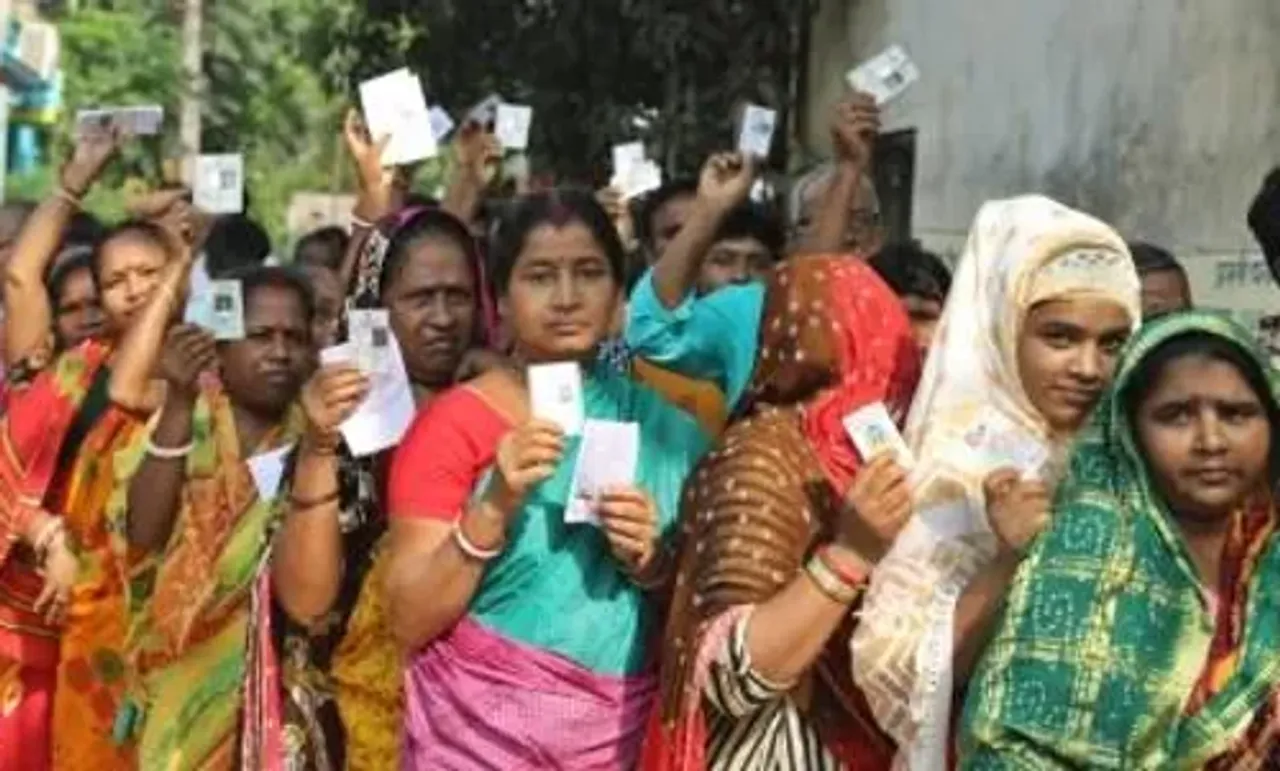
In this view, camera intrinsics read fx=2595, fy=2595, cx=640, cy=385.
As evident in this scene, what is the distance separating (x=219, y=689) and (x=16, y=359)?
1.50 metres

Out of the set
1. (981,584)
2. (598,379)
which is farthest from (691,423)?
(981,584)

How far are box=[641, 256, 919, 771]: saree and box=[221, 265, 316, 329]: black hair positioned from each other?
153cm

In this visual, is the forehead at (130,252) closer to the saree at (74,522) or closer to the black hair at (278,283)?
the saree at (74,522)

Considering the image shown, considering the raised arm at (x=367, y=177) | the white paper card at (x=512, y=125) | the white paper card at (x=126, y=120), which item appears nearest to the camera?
the raised arm at (x=367, y=177)

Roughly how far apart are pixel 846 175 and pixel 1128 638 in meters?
2.37

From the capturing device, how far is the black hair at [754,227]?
5.79 metres

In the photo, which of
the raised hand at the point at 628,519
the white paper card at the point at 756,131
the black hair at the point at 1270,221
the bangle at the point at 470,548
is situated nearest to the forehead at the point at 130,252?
the white paper card at the point at 756,131

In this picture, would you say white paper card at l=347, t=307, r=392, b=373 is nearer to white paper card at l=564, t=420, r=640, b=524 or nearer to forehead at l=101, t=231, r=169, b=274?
white paper card at l=564, t=420, r=640, b=524

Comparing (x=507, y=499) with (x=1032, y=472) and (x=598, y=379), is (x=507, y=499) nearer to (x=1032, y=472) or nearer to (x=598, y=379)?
(x=598, y=379)

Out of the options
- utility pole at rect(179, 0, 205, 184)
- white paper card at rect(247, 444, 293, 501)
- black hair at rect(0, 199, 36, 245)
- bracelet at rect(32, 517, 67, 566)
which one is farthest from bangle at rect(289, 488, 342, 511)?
utility pole at rect(179, 0, 205, 184)

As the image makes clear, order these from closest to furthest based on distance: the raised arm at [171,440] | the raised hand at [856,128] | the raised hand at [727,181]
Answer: the raised arm at [171,440] < the raised hand at [727,181] < the raised hand at [856,128]

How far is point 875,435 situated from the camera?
347cm

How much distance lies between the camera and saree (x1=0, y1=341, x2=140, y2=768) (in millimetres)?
5590

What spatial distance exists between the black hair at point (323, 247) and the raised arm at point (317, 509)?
2544 mm
